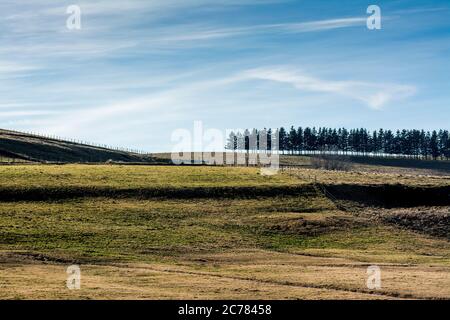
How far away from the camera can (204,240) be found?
71.4 meters

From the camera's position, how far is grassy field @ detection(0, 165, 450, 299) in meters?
46.0

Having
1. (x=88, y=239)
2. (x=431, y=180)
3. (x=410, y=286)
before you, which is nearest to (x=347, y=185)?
(x=431, y=180)

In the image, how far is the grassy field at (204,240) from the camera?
151ft
